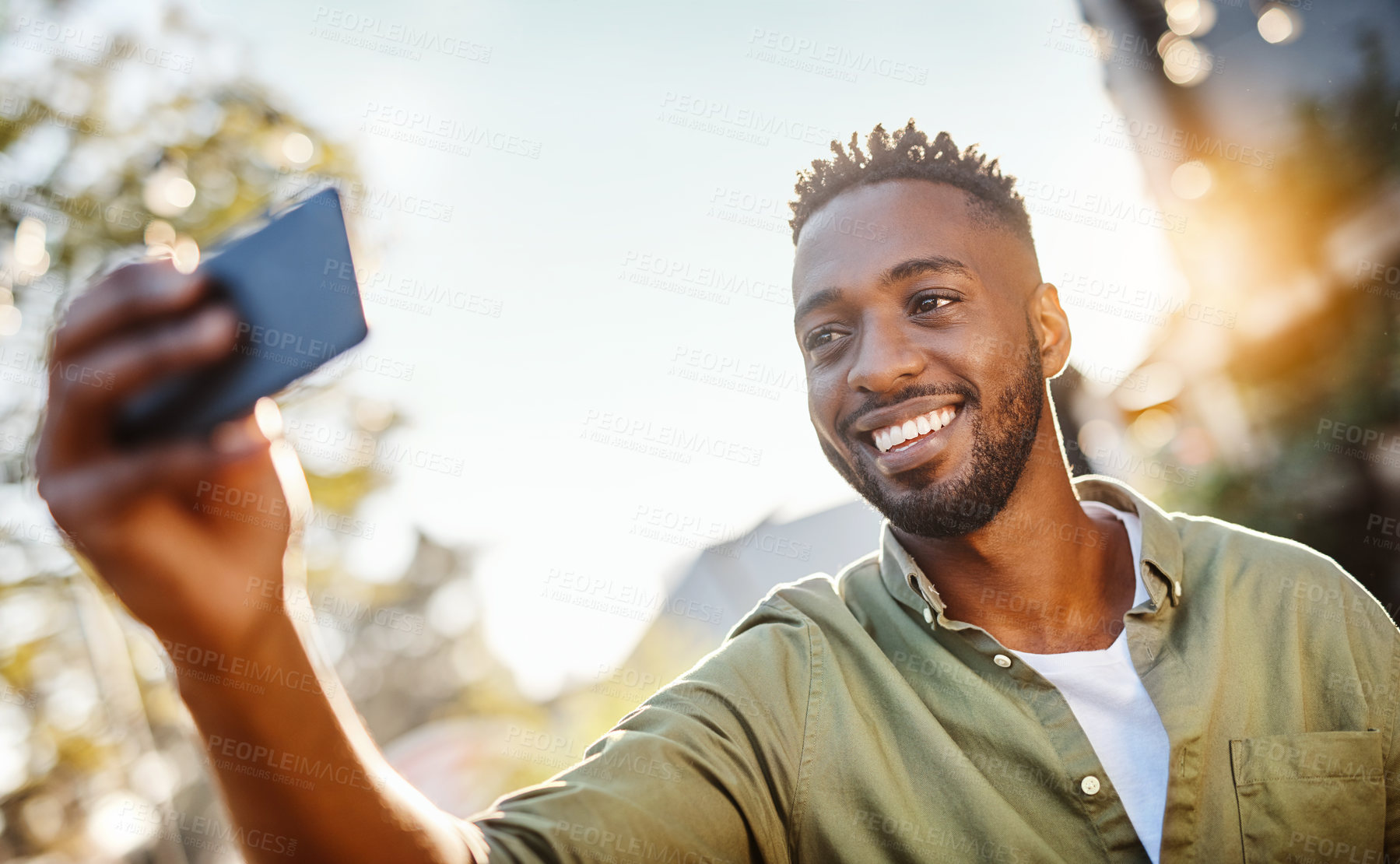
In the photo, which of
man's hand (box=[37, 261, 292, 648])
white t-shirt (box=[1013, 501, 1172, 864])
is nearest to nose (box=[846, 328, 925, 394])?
white t-shirt (box=[1013, 501, 1172, 864])

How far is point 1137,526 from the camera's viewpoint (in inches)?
103

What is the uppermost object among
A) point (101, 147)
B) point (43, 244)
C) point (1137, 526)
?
point (1137, 526)

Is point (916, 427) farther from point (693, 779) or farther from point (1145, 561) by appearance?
point (693, 779)

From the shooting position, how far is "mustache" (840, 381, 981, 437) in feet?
7.74

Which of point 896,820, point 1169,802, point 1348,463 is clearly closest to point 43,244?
point 896,820

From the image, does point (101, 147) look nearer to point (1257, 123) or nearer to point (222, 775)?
point (222, 775)

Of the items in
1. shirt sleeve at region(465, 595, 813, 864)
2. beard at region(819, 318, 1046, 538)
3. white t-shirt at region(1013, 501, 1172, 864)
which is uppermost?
beard at region(819, 318, 1046, 538)

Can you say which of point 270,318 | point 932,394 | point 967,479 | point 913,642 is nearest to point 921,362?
point 932,394

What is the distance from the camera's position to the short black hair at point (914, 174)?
8.98 ft

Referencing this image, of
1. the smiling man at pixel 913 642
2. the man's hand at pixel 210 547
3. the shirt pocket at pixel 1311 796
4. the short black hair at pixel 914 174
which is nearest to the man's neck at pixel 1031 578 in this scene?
the smiling man at pixel 913 642

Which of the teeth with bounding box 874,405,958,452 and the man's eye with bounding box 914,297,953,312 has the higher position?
the man's eye with bounding box 914,297,953,312

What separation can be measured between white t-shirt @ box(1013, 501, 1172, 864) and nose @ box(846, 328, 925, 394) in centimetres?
88

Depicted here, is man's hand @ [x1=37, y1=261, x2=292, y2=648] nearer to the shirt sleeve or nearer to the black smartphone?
the black smartphone

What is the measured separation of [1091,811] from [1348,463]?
661 centimetres
